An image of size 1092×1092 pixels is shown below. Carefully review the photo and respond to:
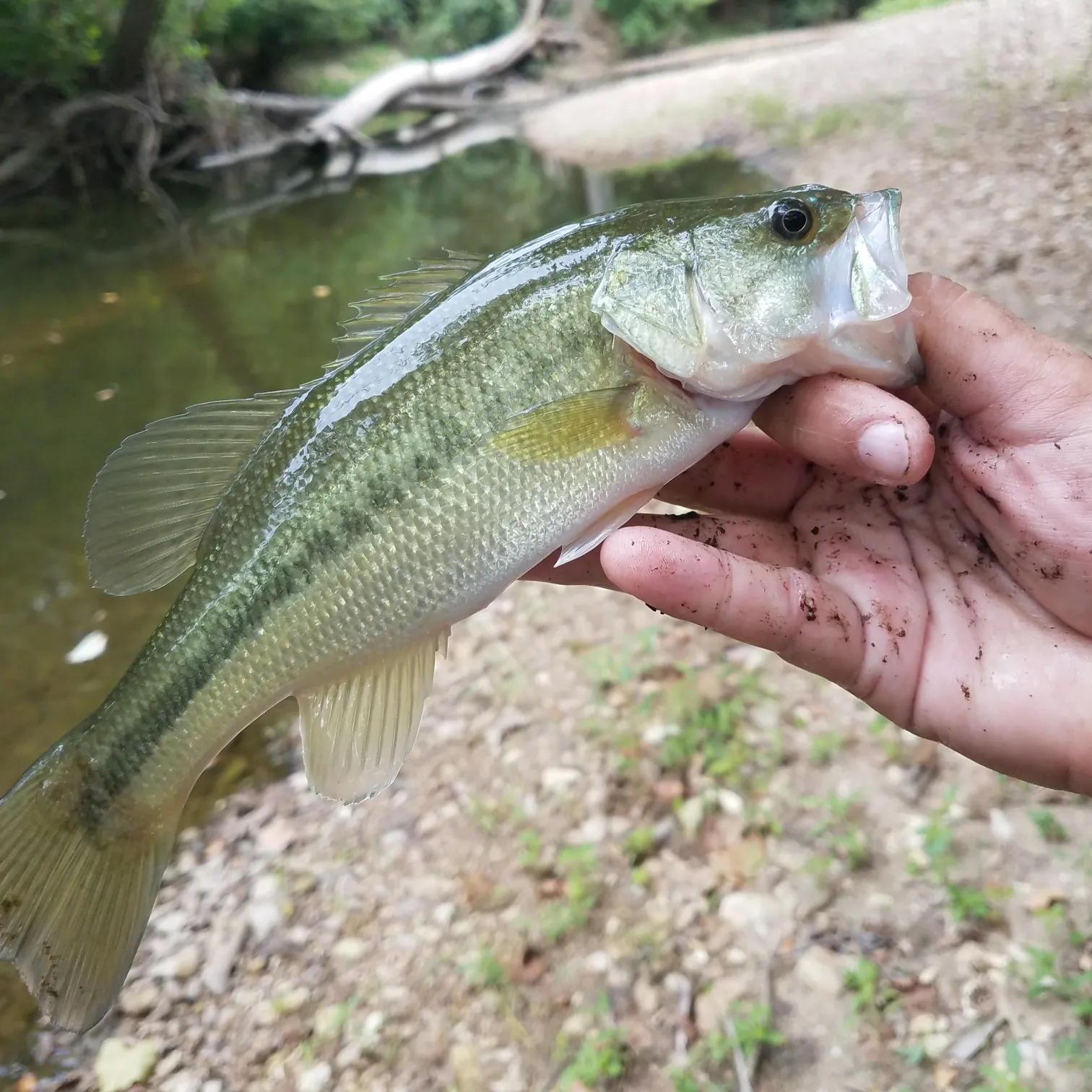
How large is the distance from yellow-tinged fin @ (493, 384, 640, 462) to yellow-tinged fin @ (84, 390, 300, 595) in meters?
0.63

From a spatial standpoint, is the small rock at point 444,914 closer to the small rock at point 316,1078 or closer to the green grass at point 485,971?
the green grass at point 485,971

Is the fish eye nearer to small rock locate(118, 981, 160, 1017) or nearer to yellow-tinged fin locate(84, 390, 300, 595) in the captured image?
yellow-tinged fin locate(84, 390, 300, 595)

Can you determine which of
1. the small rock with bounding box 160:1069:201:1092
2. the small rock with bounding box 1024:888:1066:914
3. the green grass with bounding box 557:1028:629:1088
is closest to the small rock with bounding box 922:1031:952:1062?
the small rock with bounding box 1024:888:1066:914

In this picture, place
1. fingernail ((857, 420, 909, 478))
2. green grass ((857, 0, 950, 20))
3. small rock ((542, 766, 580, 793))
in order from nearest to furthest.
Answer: fingernail ((857, 420, 909, 478)) < small rock ((542, 766, 580, 793)) < green grass ((857, 0, 950, 20))

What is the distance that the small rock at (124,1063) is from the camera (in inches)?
111

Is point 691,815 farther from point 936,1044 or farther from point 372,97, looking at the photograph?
point 372,97

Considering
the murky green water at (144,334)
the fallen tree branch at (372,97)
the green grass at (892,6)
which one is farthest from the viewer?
the green grass at (892,6)

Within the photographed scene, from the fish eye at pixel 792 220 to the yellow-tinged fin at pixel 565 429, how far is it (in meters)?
0.54

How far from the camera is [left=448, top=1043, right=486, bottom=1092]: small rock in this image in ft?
8.52

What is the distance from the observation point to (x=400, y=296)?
220 centimetres

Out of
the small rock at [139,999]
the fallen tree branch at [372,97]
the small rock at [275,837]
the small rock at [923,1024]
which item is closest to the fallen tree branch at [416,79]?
the fallen tree branch at [372,97]

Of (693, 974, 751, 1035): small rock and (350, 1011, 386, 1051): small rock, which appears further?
(350, 1011, 386, 1051): small rock

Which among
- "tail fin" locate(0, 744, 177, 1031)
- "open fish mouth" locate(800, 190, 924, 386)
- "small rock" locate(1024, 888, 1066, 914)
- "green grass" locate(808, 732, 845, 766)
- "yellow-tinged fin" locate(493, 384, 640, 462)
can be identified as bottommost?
"green grass" locate(808, 732, 845, 766)

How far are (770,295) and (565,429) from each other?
0.57 metres
